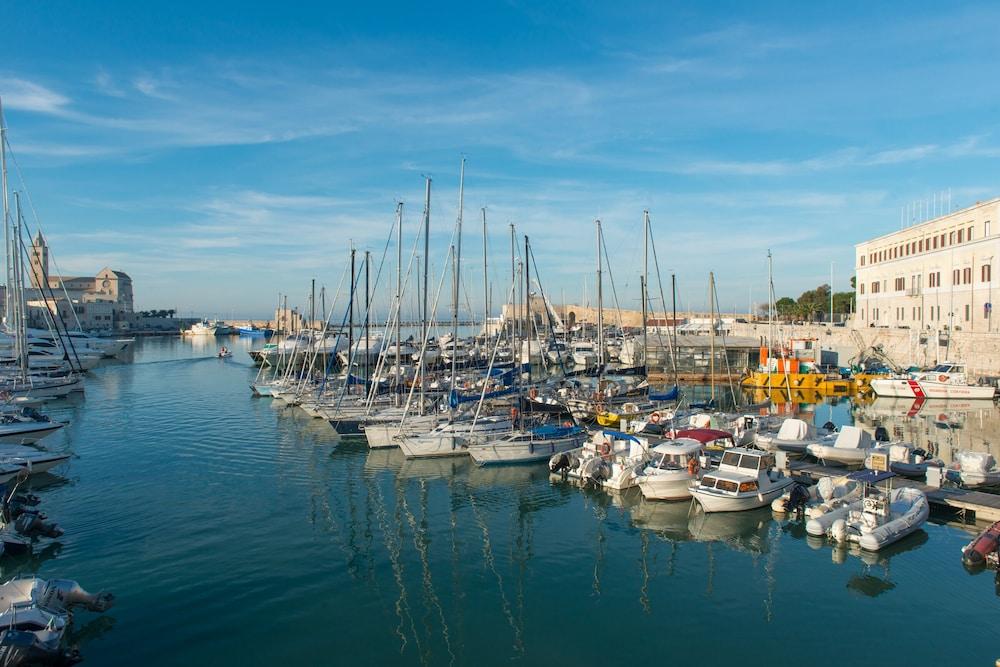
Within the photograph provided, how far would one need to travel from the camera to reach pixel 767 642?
15.9 m

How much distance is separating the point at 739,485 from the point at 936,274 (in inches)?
2369

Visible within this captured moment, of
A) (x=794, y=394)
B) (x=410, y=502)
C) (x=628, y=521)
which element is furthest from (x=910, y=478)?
(x=794, y=394)

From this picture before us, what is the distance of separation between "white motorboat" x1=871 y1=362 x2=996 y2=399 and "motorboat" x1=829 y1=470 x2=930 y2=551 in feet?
122

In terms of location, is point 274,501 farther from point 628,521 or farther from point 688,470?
point 688,470

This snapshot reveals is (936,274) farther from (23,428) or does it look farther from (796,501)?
(23,428)

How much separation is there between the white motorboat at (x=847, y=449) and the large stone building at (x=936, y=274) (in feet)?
134

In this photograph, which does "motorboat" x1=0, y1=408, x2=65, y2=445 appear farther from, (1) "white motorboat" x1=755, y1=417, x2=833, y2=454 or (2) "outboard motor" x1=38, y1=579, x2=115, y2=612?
(1) "white motorboat" x1=755, y1=417, x2=833, y2=454

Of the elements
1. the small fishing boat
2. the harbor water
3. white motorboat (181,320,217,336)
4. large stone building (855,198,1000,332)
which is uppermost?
large stone building (855,198,1000,332)

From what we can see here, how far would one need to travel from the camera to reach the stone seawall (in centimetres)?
5972

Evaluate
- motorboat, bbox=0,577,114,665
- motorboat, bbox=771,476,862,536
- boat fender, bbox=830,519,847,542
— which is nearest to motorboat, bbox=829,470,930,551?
boat fender, bbox=830,519,847,542

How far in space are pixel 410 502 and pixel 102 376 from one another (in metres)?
67.4

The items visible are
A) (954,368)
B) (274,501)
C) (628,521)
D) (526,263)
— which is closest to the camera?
(628,521)

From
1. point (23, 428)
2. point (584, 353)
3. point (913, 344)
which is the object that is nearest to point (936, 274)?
point (913, 344)

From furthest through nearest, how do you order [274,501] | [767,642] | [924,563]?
[274,501], [924,563], [767,642]
